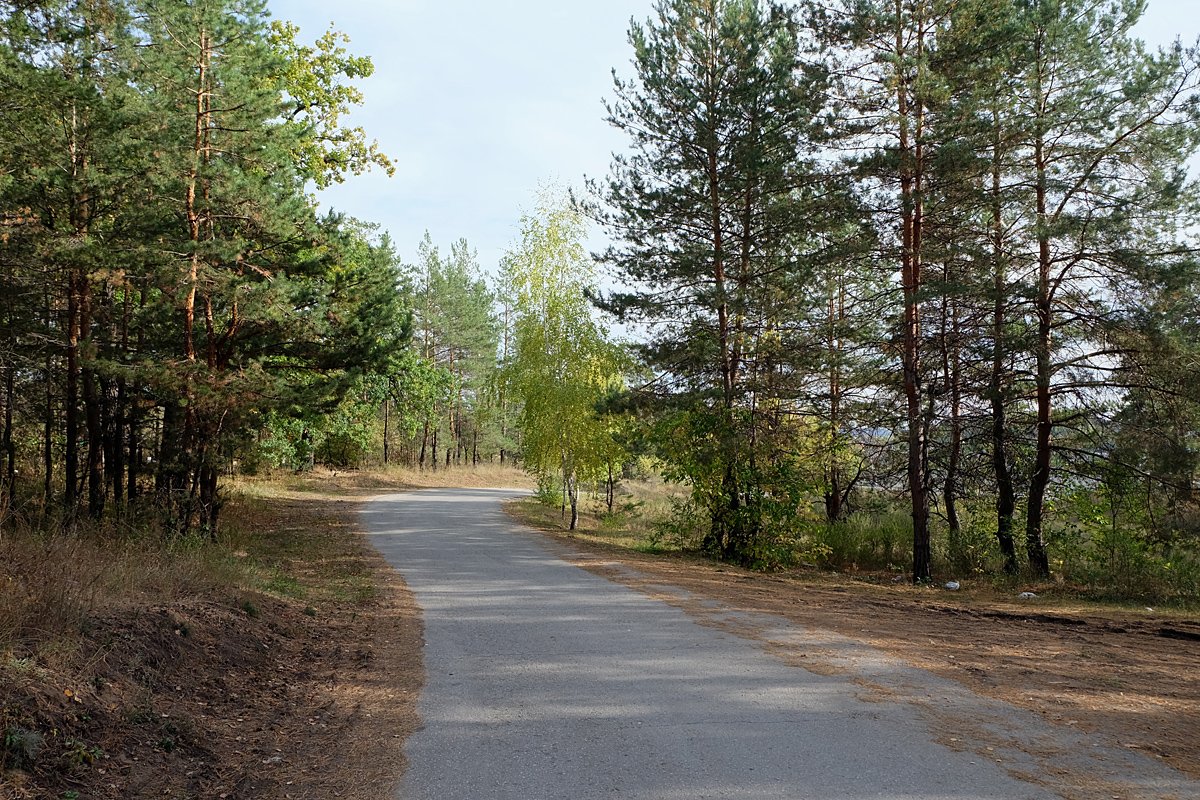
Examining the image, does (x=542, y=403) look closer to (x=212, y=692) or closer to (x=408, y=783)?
(x=212, y=692)

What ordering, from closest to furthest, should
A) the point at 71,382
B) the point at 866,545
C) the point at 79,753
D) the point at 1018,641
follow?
the point at 79,753, the point at 1018,641, the point at 71,382, the point at 866,545

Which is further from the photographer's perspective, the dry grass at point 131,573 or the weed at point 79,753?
the dry grass at point 131,573

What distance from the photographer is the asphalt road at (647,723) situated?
461 centimetres

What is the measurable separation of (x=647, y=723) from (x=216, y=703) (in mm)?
3463

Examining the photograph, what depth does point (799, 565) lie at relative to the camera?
18.1 meters

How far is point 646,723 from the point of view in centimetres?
570

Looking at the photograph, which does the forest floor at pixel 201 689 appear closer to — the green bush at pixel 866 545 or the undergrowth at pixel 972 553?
the undergrowth at pixel 972 553

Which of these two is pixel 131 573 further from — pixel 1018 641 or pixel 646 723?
pixel 1018 641

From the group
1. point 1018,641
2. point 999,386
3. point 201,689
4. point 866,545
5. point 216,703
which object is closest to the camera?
point 216,703

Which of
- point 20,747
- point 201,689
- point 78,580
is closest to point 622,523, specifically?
point 78,580

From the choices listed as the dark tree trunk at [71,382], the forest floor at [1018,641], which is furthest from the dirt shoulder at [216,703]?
the dark tree trunk at [71,382]

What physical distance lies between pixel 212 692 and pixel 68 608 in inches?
53.4

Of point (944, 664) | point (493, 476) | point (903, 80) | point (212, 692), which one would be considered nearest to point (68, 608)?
point (212, 692)

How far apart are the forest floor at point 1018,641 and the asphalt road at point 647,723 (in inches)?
35.3
